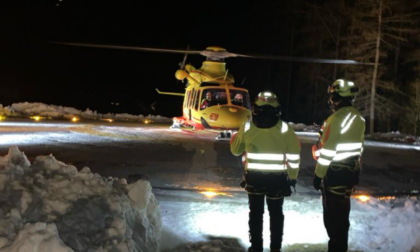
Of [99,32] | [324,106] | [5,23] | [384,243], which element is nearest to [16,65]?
[5,23]

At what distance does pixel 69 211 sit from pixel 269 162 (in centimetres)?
235

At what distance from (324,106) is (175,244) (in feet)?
123

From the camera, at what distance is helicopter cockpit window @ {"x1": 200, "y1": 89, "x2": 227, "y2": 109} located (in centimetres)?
1814

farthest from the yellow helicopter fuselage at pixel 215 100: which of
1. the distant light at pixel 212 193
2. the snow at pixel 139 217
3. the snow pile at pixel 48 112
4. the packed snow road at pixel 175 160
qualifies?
the snow pile at pixel 48 112

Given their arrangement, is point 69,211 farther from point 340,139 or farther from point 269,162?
point 340,139

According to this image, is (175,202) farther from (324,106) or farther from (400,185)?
(324,106)

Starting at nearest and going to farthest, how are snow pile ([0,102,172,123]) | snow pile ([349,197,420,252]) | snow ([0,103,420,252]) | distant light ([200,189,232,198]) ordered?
1. snow ([0,103,420,252])
2. snow pile ([349,197,420,252])
3. distant light ([200,189,232,198])
4. snow pile ([0,102,172,123])

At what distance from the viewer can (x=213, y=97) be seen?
18.3 metres

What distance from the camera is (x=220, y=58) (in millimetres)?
19219

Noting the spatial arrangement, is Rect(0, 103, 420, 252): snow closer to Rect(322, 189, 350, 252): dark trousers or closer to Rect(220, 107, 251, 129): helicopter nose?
Rect(322, 189, 350, 252): dark trousers

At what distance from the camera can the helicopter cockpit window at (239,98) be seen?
18.0 m

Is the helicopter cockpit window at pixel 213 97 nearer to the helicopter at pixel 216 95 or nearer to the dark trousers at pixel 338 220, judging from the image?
the helicopter at pixel 216 95

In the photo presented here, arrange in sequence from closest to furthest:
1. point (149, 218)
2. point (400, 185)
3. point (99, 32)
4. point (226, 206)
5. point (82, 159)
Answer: point (149, 218), point (226, 206), point (400, 185), point (82, 159), point (99, 32)

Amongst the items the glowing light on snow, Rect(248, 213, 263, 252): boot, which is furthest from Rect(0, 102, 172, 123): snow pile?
Rect(248, 213, 263, 252): boot
